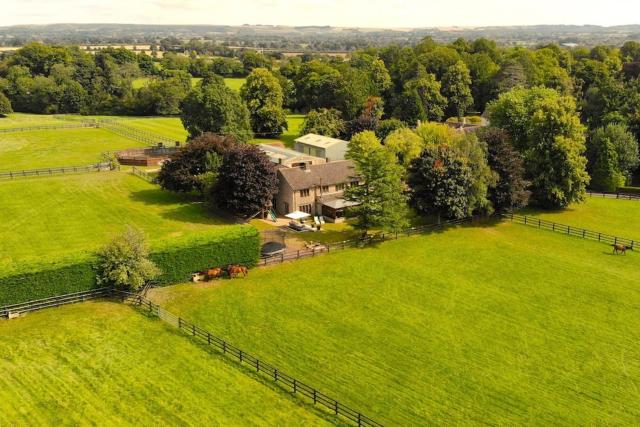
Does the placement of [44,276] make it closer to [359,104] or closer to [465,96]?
[359,104]

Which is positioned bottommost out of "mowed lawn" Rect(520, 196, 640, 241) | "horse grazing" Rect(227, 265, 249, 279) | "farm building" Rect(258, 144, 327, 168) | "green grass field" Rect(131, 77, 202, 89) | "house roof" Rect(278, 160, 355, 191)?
"horse grazing" Rect(227, 265, 249, 279)

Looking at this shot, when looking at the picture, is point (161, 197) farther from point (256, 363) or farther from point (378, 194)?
point (256, 363)

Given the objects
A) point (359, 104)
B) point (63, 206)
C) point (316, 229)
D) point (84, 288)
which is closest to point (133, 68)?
point (359, 104)

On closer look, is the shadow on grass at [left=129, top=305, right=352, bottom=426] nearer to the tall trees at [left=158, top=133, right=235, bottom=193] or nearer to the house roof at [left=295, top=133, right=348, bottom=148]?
the tall trees at [left=158, top=133, right=235, bottom=193]

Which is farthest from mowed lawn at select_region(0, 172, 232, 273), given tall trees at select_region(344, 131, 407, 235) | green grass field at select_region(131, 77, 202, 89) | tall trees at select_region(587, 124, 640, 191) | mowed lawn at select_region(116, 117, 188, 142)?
green grass field at select_region(131, 77, 202, 89)

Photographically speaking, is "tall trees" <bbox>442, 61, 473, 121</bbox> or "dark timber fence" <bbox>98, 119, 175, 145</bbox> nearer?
"dark timber fence" <bbox>98, 119, 175, 145</bbox>

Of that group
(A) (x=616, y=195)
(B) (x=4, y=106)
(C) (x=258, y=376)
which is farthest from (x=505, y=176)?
(B) (x=4, y=106)

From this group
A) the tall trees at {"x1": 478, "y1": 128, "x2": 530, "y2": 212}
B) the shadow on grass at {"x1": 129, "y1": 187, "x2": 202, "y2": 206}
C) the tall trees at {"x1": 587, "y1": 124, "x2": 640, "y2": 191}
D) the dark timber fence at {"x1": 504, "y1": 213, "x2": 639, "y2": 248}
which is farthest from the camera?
the tall trees at {"x1": 587, "y1": 124, "x2": 640, "y2": 191}
